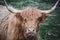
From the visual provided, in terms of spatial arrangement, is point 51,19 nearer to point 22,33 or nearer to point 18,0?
point 18,0

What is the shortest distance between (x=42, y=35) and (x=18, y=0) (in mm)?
7038

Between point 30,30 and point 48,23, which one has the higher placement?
point 30,30

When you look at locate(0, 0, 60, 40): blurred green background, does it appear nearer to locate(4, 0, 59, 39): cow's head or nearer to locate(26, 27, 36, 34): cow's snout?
locate(4, 0, 59, 39): cow's head

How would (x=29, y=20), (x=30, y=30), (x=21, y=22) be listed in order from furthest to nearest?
(x=21, y=22)
(x=29, y=20)
(x=30, y=30)

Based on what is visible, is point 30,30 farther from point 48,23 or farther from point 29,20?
point 48,23

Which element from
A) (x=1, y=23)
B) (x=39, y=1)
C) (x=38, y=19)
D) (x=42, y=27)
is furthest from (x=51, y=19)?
(x=38, y=19)

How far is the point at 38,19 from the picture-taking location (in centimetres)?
822

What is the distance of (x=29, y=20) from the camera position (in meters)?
7.99

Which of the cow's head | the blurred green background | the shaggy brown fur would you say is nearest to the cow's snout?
the cow's head

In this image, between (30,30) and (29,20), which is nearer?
(30,30)

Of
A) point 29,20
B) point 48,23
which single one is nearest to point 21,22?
point 29,20

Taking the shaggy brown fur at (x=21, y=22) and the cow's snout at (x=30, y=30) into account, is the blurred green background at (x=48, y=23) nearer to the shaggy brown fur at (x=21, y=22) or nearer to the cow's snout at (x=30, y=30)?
the shaggy brown fur at (x=21, y=22)

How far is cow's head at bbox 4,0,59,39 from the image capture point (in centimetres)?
779

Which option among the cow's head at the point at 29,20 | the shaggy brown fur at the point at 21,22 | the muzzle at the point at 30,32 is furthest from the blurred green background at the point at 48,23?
the muzzle at the point at 30,32
